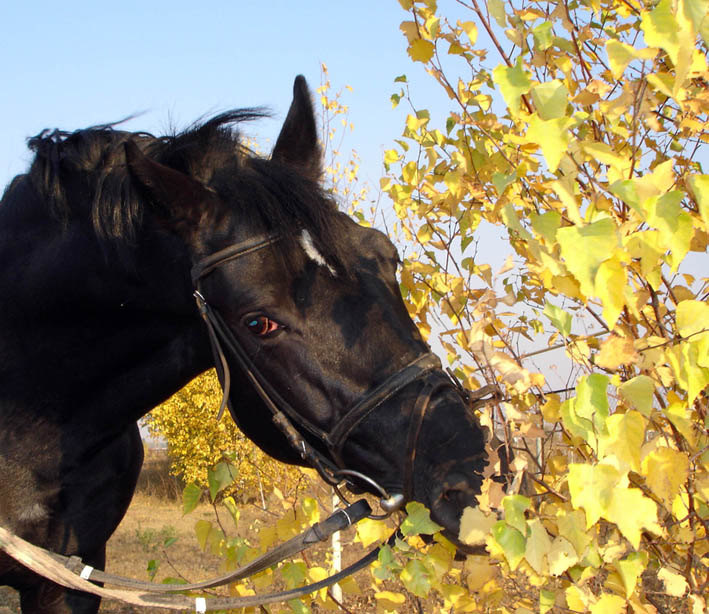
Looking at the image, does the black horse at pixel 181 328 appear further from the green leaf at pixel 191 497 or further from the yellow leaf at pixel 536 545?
the yellow leaf at pixel 536 545

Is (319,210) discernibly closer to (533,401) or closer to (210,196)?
(210,196)

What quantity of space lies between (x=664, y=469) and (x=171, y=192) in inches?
71.0

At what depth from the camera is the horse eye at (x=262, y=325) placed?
86.1 inches

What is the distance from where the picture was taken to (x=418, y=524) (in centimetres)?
171

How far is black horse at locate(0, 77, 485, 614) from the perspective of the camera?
2086mm

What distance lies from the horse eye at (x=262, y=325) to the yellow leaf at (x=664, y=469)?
1.29 meters

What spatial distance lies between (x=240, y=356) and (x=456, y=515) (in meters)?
0.91

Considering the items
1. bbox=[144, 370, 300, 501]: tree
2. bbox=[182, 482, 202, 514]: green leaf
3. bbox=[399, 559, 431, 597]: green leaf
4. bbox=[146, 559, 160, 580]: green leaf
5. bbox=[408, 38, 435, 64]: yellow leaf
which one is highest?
bbox=[408, 38, 435, 64]: yellow leaf

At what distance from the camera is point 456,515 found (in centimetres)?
188

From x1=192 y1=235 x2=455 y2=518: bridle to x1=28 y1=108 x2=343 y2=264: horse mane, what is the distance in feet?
0.52

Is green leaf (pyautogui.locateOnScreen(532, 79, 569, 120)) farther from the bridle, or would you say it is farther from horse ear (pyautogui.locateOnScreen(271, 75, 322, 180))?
horse ear (pyautogui.locateOnScreen(271, 75, 322, 180))

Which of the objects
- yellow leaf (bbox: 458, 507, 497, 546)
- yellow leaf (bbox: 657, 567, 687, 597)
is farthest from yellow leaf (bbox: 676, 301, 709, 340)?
yellow leaf (bbox: 657, 567, 687, 597)

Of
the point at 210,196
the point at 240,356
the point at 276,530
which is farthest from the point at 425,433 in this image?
the point at 210,196

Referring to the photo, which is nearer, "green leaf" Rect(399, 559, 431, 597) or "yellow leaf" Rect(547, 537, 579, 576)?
"yellow leaf" Rect(547, 537, 579, 576)
